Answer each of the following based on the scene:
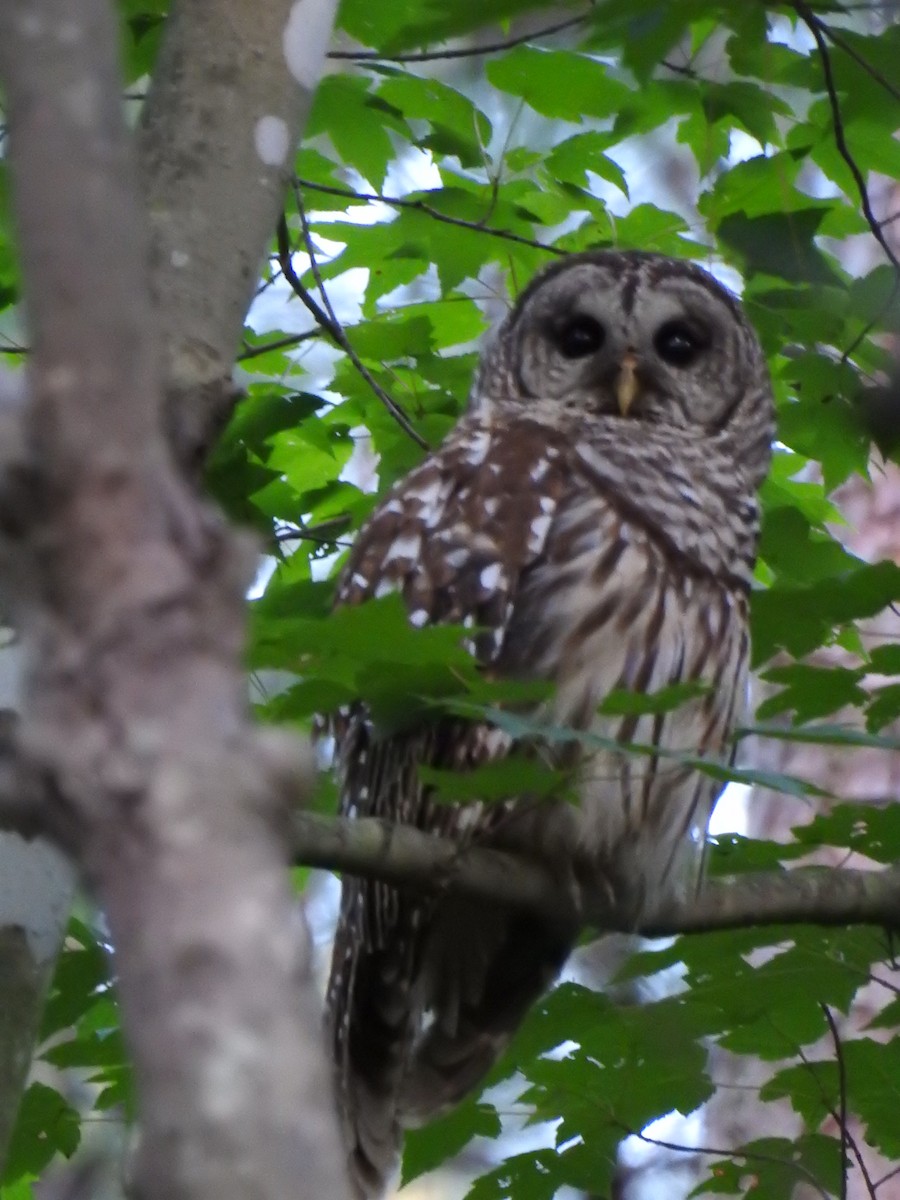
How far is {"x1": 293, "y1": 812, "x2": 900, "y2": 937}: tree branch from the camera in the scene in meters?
2.38

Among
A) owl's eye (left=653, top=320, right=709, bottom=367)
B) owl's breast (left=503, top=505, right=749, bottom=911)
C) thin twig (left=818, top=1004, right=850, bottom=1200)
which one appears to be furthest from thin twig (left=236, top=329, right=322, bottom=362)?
thin twig (left=818, top=1004, right=850, bottom=1200)

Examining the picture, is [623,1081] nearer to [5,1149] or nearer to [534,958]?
[534,958]

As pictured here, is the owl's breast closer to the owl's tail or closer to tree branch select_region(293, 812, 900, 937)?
tree branch select_region(293, 812, 900, 937)

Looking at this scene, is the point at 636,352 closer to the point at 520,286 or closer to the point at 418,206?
the point at 520,286

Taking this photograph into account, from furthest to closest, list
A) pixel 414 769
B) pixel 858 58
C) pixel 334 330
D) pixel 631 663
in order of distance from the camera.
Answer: pixel 334 330
pixel 631 663
pixel 414 769
pixel 858 58

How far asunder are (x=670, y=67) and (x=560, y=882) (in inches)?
66.0

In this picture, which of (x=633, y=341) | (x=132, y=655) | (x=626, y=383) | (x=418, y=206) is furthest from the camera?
(x=633, y=341)

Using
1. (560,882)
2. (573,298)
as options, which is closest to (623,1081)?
(560,882)

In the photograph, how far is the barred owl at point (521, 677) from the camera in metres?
3.36

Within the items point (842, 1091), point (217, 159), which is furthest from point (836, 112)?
point (842, 1091)

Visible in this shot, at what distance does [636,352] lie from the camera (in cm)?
425

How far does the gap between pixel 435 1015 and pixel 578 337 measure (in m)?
1.65

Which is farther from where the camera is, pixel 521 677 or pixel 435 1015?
pixel 435 1015

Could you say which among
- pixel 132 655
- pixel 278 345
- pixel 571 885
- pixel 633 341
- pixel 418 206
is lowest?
pixel 571 885
